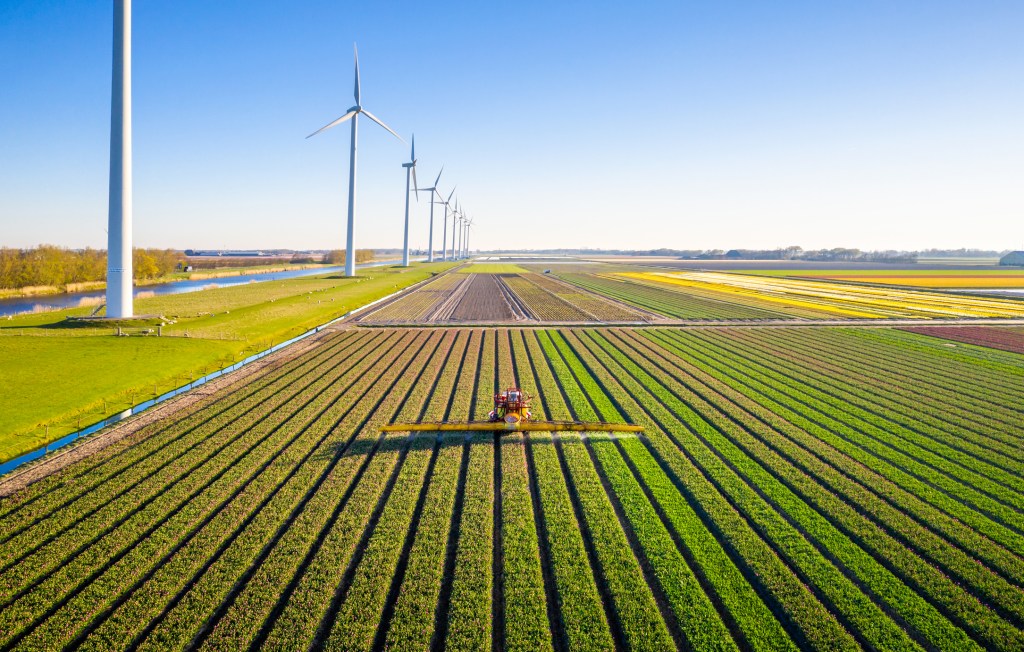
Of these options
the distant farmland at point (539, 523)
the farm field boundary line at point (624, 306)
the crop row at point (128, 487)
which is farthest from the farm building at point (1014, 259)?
the crop row at point (128, 487)

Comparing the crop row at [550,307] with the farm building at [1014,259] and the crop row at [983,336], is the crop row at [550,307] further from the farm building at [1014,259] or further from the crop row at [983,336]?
the farm building at [1014,259]

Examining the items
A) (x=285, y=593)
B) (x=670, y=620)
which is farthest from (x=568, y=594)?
(x=285, y=593)

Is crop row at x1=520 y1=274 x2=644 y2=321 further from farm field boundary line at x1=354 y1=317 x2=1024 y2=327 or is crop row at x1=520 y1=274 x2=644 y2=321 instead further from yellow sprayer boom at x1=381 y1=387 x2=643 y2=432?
yellow sprayer boom at x1=381 y1=387 x2=643 y2=432

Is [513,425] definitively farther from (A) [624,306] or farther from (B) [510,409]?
(A) [624,306]

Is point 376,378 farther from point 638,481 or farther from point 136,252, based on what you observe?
point 136,252

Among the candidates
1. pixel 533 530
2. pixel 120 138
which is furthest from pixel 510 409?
pixel 120 138
